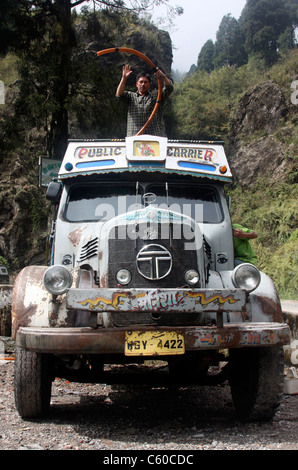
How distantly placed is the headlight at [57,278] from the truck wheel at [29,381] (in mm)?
662

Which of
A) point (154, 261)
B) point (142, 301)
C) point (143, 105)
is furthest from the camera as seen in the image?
point (143, 105)

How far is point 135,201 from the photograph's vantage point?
5637mm

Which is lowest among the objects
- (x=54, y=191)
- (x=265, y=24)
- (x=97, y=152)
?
(x=54, y=191)

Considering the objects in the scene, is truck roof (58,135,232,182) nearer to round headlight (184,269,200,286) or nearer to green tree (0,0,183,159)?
round headlight (184,269,200,286)

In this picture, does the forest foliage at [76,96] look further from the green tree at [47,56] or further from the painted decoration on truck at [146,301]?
the painted decoration on truck at [146,301]

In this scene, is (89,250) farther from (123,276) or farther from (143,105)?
(143,105)

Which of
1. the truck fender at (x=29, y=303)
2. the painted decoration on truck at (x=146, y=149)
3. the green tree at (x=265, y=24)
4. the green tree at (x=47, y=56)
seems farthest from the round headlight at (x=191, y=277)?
the green tree at (x=265, y=24)

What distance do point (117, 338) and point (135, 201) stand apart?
77.7 inches

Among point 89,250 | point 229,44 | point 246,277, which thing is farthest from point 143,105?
point 229,44

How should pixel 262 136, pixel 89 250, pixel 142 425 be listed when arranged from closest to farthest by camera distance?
pixel 142 425 < pixel 89 250 < pixel 262 136

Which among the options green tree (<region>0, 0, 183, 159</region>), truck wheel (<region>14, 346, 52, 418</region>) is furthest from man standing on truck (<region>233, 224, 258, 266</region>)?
green tree (<region>0, 0, 183, 159</region>)

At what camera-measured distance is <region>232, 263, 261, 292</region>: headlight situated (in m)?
4.43

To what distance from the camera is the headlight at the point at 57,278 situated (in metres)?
4.19

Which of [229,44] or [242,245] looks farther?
[229,44]
